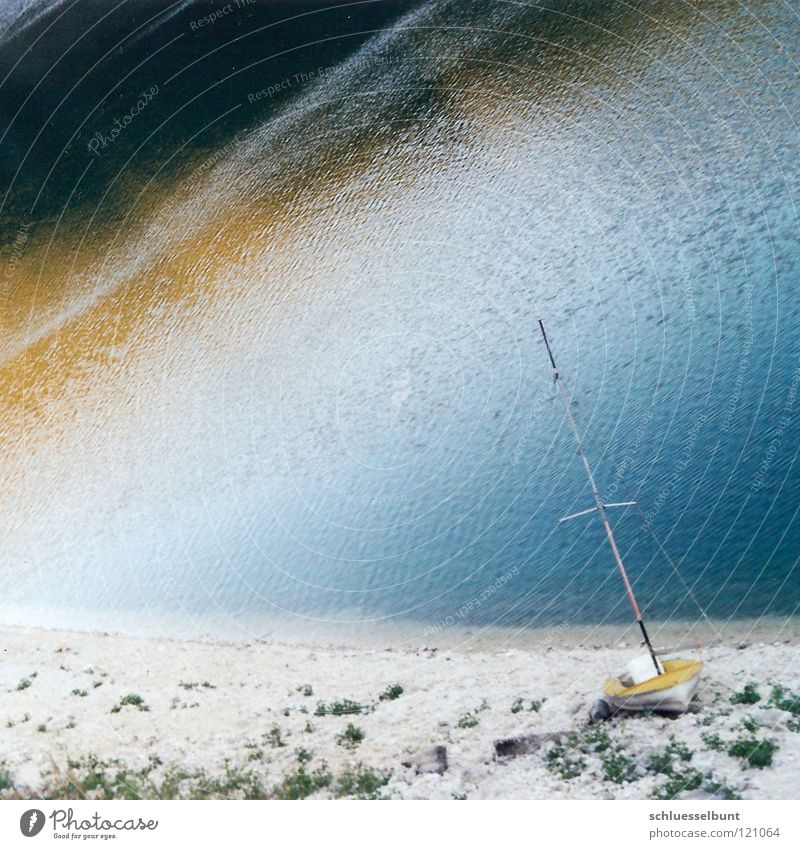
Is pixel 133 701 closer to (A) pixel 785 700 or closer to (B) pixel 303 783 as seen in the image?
(B) pixel 303 783

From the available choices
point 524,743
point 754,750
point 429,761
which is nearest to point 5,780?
point 429,761

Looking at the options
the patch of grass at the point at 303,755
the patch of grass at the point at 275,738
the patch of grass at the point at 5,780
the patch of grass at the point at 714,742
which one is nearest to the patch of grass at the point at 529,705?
the patch of grass at the point at 714,742

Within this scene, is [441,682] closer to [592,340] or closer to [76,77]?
[592,340]

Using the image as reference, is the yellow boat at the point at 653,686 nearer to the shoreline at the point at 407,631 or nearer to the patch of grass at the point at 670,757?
the patch of grass at the point at 670,757
